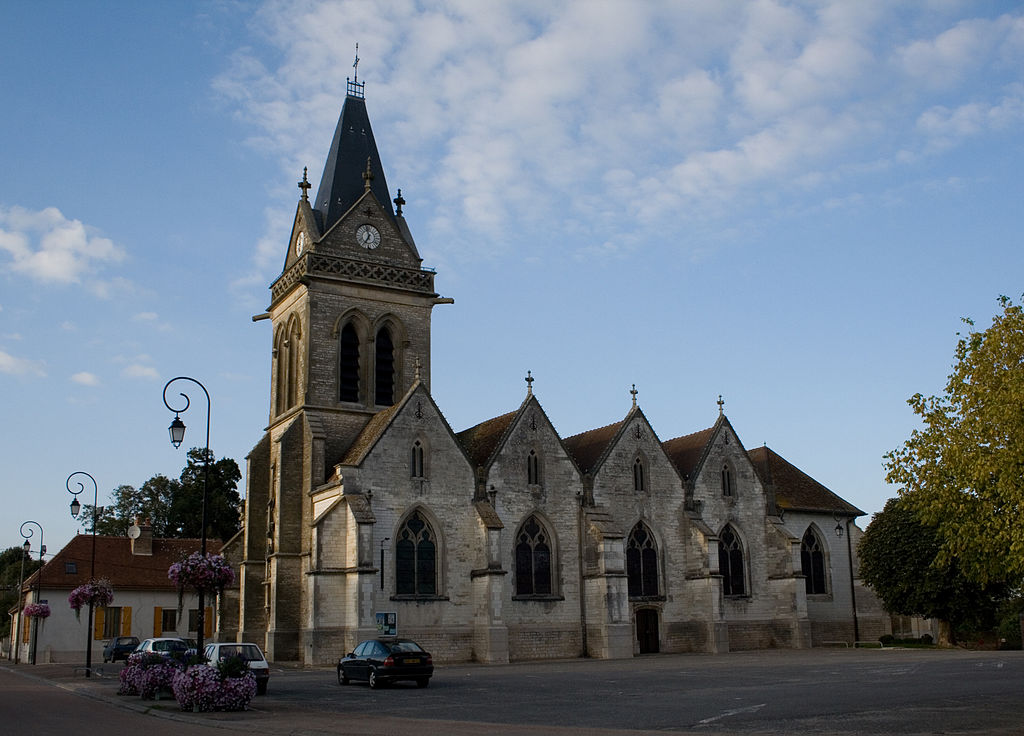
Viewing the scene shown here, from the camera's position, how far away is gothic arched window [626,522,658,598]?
42906mm

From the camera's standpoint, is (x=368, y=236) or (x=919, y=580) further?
(x=368, y=236)

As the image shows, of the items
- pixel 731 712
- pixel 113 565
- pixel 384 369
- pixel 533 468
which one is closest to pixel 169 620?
pixel 113 565

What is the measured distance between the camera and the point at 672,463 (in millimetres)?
45000

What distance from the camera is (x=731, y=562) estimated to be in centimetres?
4575

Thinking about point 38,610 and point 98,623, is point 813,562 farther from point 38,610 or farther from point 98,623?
point 38,610

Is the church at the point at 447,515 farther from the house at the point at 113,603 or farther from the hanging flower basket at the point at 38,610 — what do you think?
the house at the point at 113,603

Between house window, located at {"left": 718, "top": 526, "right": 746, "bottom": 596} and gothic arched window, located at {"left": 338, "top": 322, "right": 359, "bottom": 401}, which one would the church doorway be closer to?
house window, located at {"left": 718, "top": 526, "right": 746, "bottom": 596}

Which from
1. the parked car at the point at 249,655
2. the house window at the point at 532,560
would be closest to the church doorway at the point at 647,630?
the house window at the point at 532,560

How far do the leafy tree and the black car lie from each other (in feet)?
132

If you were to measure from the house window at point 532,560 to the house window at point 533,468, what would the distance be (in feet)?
5.06

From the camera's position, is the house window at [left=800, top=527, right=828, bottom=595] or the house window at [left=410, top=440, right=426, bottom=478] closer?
the house window at [left=410, top=440, right=426, bottom=478]

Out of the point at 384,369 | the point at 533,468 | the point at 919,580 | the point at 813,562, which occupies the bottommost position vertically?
the point at 919,580

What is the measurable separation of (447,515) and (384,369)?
8.93 metres

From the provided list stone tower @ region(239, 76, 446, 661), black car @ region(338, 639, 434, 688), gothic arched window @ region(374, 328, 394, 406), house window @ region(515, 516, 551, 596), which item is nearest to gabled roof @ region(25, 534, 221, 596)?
stone tower @ region(239, 76, 446, 661)
